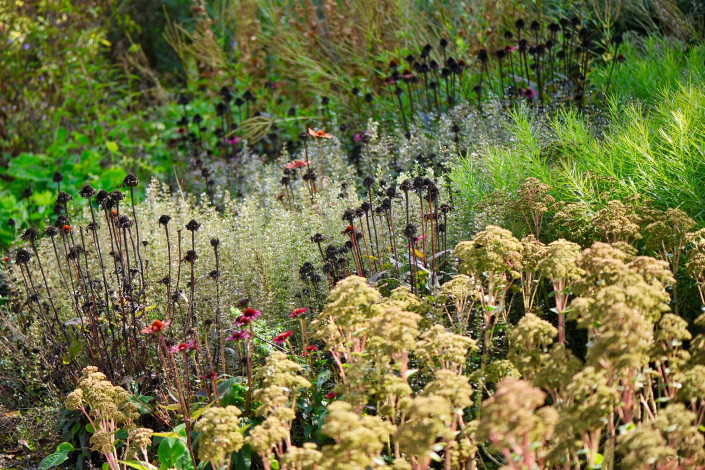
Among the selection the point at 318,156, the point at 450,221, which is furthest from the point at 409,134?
the point at 450,221

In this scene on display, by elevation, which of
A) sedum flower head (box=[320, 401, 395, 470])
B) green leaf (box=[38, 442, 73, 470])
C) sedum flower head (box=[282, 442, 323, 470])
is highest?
sedum flower head (box=[320, 401, 395, 470])

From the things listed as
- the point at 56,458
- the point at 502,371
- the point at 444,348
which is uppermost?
the point at 444,348

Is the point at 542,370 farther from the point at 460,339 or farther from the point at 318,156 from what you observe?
the point at 318,156

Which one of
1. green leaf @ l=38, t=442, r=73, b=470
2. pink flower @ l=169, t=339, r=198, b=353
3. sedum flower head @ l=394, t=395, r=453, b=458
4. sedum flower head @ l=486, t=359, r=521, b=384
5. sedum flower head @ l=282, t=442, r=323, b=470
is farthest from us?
green leaf @ l=38, t=442, r=73, b=470

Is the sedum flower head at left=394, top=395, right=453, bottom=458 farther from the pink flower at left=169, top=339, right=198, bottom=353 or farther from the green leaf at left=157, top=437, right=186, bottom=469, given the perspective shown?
the green leaf at left=157, top=437, right=186, bottom=469

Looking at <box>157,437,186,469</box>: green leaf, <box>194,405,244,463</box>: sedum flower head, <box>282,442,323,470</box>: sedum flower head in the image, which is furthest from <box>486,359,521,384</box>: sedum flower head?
<box>157,437,186,469</box>: green leaf

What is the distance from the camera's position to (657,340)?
199 cm

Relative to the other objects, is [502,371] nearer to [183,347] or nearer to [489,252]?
[489,252]

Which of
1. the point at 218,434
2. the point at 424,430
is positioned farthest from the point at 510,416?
the point at 218,434

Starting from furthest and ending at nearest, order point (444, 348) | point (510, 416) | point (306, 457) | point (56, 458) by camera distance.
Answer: point (56, 458) → point (444, 348) → point (306, 457) → point (510, 416)

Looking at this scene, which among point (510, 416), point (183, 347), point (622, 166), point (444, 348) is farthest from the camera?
point (622, 166)

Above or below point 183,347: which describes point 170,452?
below

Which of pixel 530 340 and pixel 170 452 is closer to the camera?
pixel 530 340

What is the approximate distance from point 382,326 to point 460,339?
0.27 m
